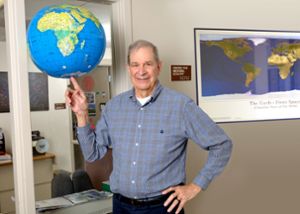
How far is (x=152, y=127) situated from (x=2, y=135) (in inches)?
109

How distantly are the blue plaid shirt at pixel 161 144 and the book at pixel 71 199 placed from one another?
2.57 feet

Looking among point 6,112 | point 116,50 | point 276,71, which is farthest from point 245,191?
point 6,112

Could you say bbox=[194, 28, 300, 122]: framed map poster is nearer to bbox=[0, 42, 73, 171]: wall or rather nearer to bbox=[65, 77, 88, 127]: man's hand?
bbox=[65, 77, 88, 127]: man's hand

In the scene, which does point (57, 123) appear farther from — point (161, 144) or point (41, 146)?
point (161, 144)

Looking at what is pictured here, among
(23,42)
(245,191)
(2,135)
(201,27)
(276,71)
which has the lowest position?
(245,191)

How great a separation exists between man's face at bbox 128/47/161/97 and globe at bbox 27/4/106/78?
0.66ft

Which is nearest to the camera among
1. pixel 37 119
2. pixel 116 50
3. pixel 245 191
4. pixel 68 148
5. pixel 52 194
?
pixel 116 50

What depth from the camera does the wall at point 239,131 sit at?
97.5 inches

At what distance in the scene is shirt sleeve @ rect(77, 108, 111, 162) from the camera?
1.71m

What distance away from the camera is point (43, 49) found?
1.54 m

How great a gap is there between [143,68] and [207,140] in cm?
44

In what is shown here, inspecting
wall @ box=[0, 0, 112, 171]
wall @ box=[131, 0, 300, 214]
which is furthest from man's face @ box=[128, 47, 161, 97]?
wall @ box=[0, 0, 112, 171]

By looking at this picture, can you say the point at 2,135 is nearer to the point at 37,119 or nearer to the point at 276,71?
the point at 37,119

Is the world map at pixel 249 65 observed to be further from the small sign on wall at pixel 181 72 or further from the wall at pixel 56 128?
the wall at pixel 56 128
